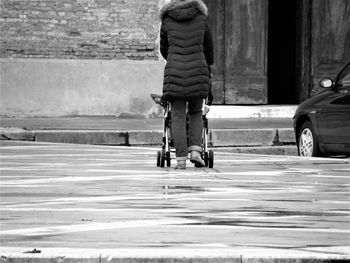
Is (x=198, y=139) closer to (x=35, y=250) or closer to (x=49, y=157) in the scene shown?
(x=49, y=157)

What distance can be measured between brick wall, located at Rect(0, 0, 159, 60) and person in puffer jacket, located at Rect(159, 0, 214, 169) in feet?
30.2

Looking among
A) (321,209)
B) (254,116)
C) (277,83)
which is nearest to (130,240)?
(321,209)

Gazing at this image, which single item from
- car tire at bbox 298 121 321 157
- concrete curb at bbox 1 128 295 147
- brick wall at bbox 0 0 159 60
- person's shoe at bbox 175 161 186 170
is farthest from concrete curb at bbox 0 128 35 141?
person's shoe at bbox 175 161 186 170

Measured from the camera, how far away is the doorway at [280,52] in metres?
25.1

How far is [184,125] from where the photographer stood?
500 inches

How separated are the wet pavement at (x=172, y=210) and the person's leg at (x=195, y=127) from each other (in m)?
0.25

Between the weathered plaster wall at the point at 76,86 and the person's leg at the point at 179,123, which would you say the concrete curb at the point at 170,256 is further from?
the weathered plaster wall at the point at 76,86

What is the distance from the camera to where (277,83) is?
83.8 ft

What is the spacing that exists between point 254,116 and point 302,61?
186cm

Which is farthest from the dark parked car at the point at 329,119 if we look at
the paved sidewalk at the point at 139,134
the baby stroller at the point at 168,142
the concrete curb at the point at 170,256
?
the concrete curb at the point at 170,256

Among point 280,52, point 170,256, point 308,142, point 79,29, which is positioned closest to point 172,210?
point 170,256

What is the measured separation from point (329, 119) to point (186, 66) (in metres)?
3.78

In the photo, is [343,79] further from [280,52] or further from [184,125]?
[280,52]

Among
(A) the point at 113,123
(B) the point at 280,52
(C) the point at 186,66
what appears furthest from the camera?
(B) the point at 280,52
